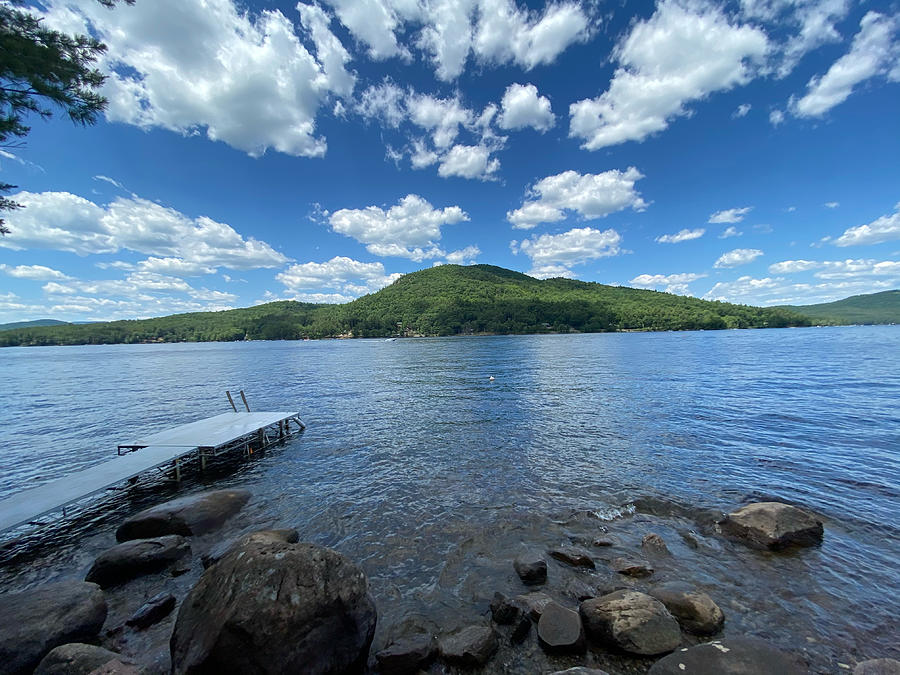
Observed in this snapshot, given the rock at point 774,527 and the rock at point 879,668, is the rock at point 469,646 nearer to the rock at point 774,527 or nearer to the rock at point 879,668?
the rock at point 879,668

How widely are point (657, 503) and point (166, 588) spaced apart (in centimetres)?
1420

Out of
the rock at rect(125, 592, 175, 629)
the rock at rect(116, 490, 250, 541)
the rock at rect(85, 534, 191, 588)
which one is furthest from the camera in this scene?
the rock at rect(116, 490, 250, 541)

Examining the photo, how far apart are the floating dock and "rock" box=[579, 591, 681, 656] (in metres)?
15.6

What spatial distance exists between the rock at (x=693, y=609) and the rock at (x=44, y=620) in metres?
Result: 11.4

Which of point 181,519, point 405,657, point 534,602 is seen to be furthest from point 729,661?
point 181,519

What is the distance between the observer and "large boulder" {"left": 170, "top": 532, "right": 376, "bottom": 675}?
5.41 m

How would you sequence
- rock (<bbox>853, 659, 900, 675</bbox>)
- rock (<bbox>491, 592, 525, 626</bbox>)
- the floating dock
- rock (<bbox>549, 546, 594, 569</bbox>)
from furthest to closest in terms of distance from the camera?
the floating dock, rock (<bbox>549, 546, 594, 569</bbox>), rock (<bbox>491, 592, 525, 626</bbox>), rock (<bbox>853, 659, 900, 675</bbox>)

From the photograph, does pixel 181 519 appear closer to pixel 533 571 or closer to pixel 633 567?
pixel 533 571

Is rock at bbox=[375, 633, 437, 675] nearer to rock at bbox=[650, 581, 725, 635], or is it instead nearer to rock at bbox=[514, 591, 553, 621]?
rock at bbox=[514, 591, 553, 621]

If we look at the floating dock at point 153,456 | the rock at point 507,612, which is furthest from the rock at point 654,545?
the floating dock at point 153,456

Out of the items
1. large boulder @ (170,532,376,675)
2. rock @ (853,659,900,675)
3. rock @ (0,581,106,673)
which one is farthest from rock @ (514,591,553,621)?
rock @ (0,581,106,673)

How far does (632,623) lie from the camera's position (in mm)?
6402

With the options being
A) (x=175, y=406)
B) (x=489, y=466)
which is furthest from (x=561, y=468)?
(x=175, y=406)

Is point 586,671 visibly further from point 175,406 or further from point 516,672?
point 175,406
